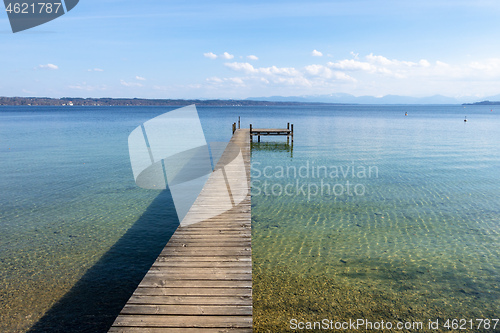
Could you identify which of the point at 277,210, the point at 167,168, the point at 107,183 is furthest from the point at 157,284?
the point at 167,168

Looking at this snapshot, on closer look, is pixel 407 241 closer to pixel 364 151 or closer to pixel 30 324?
pixel 30 324

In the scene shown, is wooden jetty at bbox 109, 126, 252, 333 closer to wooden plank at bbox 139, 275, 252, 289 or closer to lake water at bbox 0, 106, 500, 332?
wooden plank at bbox 139, 275, 252, 289

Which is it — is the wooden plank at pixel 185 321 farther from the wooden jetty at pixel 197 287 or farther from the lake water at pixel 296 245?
the lake water at pixel 296 245

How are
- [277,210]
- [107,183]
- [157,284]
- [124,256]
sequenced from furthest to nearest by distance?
[107,183] → [277,210] → [124,256] → [157,284]

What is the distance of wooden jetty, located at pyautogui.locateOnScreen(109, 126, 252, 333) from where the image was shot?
14.3 ft

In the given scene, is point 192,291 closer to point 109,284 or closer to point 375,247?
point 109,284

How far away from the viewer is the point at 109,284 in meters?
7.50

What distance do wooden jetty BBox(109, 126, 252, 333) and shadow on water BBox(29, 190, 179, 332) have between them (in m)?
1.64

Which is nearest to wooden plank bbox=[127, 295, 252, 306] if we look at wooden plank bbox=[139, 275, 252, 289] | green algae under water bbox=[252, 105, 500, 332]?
wooden plank bbox=[139, 275, 252, 289]

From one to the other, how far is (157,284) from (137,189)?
10993 millimetres

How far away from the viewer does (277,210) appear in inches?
485

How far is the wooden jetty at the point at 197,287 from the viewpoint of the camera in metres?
4.37

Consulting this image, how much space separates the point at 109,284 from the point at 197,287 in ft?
11.3

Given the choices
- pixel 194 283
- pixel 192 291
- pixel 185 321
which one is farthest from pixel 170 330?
pixel 194 283
